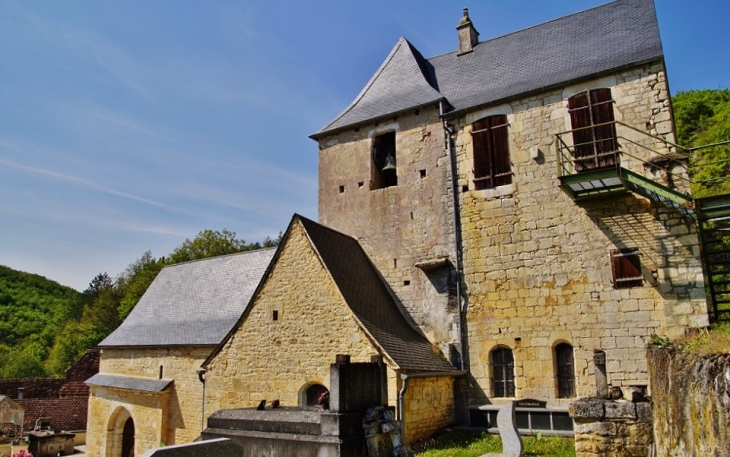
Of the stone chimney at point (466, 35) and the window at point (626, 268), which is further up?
the stone chimney at point (466, 35)

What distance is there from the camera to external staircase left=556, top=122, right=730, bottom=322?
35.5 feet

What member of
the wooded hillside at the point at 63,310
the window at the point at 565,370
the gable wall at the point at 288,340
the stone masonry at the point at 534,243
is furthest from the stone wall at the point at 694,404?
the wooded hillside at the point at 63,310

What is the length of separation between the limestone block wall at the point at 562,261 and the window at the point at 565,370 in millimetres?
196

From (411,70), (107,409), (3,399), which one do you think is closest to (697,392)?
(411,70)

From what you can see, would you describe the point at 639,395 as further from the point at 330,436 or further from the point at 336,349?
the point at 336,349

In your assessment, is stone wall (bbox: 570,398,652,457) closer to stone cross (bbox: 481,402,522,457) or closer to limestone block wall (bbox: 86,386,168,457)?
stone cross (bbox: 481,402,522,457)

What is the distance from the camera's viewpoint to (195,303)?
19.0 m

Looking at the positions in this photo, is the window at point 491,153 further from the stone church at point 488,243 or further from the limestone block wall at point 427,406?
the limestone block wall at point 427,406

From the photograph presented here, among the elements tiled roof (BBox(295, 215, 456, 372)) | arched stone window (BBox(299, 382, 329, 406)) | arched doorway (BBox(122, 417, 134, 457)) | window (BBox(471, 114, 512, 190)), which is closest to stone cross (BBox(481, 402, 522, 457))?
tiled roof (BBox(295, 215, 456, 372))

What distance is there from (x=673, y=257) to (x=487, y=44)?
8.55m

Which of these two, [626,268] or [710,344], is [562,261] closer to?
[626,268]

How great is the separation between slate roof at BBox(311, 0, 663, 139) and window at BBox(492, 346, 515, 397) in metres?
6.53

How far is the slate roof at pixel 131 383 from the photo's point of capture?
56.2ft

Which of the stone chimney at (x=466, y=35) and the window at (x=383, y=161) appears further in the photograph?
the stone chimney at (x=466, y=35)
